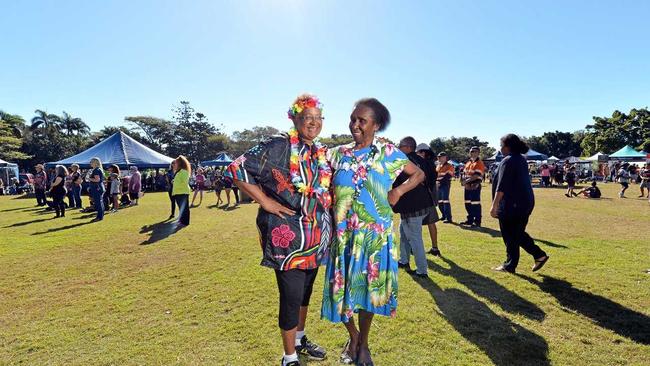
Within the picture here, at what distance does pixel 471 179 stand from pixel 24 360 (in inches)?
357

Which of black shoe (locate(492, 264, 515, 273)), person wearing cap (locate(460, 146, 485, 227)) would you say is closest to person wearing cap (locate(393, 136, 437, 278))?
black shoe (locate(492, 264, 515, 273))

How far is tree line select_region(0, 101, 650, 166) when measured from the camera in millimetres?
48859

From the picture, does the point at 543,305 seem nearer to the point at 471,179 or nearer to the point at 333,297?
the point at 333,297

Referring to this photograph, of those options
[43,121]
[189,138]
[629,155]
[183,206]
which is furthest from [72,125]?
[629,155]

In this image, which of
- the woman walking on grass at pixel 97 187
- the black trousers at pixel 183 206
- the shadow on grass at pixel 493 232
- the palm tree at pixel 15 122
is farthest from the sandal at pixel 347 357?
the palm tree at pixel 15 122

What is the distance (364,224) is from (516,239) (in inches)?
142

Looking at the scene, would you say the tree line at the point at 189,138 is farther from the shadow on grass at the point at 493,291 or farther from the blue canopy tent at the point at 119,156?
the shadow on grass at the point at 493,291

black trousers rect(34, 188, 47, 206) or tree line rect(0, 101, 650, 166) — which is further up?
tree line rect(0, 101, 650, 166)

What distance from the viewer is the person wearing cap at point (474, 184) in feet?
29.1

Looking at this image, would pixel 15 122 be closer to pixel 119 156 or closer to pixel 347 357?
pixel 119 156

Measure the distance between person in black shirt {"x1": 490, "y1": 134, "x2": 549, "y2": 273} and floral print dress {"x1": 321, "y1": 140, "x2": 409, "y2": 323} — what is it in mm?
3095

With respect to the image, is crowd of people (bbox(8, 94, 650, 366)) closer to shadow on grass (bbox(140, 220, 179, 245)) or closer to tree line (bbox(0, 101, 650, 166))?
shadow on grass (bbox(140, 220, 179, 245))

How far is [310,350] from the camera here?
309 cm

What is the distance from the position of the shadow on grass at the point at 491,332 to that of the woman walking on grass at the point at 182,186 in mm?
7842
